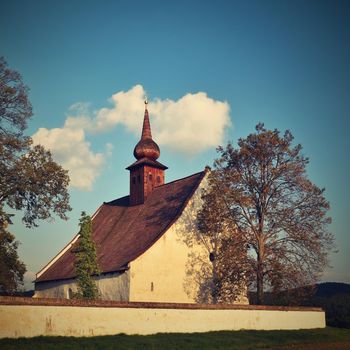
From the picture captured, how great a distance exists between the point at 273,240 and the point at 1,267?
15228 mm

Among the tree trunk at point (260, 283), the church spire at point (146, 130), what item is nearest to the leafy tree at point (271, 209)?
the tree trunk at point (260, 283)

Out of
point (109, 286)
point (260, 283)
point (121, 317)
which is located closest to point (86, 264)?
point (109, 286)

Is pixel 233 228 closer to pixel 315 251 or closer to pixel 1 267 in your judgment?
pixel 315 251

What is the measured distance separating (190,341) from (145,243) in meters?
11.7

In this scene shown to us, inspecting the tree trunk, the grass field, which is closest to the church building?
the tree trunk

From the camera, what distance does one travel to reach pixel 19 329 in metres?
15.7

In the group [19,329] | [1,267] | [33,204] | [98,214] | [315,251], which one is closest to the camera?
[19,329]

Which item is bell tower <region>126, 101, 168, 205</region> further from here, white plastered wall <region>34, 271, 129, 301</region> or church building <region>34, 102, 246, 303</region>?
white plastered wall <region>34, 271, 129, 301</region>

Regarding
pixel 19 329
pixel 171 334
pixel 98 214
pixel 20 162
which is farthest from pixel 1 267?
pixel 98 214

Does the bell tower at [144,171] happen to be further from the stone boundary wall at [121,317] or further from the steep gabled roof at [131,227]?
the stone boundary wall at [121,317]

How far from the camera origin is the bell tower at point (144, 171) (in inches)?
1499

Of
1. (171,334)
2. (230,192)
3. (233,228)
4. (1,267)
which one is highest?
(230,192)

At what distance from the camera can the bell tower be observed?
3806cm

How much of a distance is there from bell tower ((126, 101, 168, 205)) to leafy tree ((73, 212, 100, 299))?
9.51 metres
